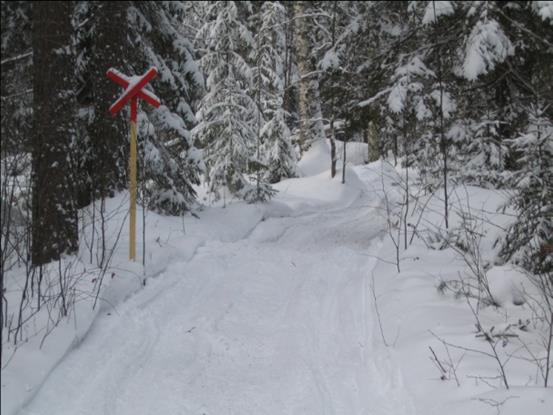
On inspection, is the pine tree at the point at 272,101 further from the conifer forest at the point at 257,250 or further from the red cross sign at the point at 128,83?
the red cross sign at the point at 128,83

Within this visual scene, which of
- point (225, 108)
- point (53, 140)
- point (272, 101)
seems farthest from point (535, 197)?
point (272, 101)

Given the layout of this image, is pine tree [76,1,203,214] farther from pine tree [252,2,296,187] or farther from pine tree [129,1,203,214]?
pine tree [252,2,296,187]

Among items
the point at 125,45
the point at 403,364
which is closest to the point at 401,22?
the point at 125,45

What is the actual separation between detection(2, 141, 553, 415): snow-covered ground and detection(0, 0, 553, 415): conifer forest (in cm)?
2

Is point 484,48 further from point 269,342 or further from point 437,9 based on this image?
point 269,342

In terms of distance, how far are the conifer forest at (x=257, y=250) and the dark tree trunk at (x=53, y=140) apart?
28mm

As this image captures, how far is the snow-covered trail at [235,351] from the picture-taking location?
372 cm

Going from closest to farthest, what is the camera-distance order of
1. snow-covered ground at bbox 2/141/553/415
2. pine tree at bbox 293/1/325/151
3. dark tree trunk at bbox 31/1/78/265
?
snow-covered ground at bbox 2/141/553/415, dark tree trunk at bbox 31/1/78/265, pine tree at bbox 293/1/325/151

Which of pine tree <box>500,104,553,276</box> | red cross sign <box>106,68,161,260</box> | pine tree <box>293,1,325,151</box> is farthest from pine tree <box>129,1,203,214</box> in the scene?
pine tree <box>293,1,325,151</box>

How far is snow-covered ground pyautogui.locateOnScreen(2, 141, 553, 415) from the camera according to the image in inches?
143

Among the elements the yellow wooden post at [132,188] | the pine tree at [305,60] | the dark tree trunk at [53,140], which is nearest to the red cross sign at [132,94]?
the yellow wooden post at [132,188]

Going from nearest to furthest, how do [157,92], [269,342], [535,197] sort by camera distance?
[269,342], [535,197], [157,92]

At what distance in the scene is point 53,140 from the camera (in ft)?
16.4

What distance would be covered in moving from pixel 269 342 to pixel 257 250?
145 inches
